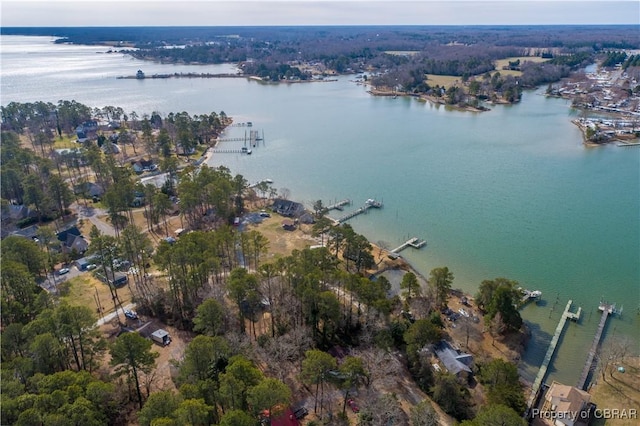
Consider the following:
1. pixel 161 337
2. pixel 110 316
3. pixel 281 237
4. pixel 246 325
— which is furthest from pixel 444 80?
pixel 161 337

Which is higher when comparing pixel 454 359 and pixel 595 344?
pixel 454 359

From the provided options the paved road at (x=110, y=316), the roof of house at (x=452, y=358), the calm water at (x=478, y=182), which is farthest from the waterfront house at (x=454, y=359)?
the paved road at (x=110, y=316)

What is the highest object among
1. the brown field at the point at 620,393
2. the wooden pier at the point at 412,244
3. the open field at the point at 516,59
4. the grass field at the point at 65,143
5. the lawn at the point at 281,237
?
the open field at the point at 516,59

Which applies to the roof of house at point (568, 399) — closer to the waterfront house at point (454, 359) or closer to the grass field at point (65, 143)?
the waterfront house at point (454, 359)

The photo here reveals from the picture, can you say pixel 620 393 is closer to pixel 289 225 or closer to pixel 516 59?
pixel 289 225

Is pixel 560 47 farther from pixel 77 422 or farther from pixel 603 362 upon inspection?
pixel 77 422

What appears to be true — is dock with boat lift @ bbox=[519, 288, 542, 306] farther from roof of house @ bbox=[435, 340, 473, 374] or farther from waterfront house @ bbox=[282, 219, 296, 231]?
waterfront house @ bbox=[282, 219, 296, 231]

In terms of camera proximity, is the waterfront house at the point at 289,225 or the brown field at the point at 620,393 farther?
the waterfront house at the point at 289,225
